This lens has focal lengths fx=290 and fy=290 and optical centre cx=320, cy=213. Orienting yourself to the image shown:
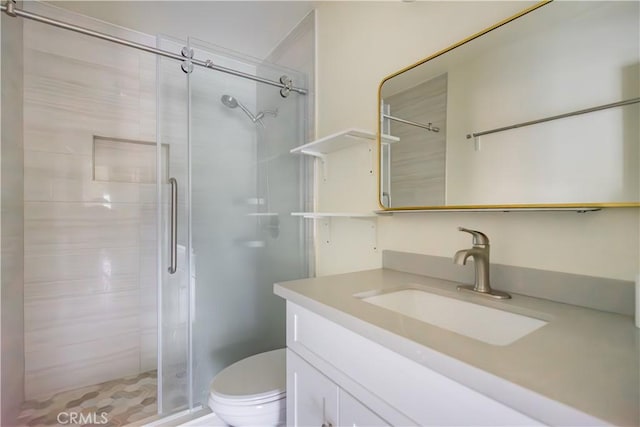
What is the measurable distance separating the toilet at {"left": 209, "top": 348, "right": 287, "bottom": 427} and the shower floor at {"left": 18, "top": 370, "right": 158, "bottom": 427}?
756 millimetres

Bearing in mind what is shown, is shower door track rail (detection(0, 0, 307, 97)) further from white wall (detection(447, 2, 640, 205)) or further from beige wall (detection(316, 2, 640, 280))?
white wall (detection(447, 2, 640, 205))

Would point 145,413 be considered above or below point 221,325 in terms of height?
below

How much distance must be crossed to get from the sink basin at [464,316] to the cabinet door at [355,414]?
0.29 meters

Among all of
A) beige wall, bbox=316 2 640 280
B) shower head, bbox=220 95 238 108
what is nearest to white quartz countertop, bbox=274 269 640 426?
beige wall, bbox=316 2 640 280

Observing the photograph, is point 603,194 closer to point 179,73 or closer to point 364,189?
point 364,189

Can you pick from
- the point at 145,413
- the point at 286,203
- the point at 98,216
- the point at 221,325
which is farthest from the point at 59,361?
the point at 286,203

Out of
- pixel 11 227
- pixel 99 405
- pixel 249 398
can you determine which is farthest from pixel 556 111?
pixel 99 405

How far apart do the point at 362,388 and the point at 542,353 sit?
38cm

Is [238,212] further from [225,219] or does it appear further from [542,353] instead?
[542,353]

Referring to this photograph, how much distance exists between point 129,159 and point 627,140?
2618 millimetres

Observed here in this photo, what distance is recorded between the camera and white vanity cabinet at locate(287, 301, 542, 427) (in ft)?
1.62

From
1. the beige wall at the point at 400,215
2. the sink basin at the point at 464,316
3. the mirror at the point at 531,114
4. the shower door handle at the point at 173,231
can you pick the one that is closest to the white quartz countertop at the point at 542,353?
the sink basin at the point at 464,316

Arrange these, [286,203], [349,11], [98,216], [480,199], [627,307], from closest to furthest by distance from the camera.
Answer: [627,307] → [480,199] → [349,11] → [286,203] → [98,216]

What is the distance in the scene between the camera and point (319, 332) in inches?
32.7
